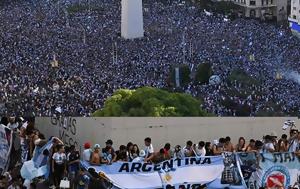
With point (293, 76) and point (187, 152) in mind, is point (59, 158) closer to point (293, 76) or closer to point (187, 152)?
point (187, 152)

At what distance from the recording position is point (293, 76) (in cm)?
5000

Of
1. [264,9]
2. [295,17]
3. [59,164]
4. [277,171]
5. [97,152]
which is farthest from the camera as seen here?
[264,9]

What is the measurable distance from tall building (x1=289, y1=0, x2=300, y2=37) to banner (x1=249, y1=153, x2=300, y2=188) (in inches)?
2091

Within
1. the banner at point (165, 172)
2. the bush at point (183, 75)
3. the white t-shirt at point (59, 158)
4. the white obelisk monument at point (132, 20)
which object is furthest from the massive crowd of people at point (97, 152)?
the white obelisk monument at point (132, 20)

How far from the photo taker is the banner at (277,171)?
980 centimetres

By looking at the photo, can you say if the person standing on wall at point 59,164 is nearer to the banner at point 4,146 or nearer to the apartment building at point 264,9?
the banner at point 4,146

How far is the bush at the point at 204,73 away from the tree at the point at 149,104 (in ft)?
66.9

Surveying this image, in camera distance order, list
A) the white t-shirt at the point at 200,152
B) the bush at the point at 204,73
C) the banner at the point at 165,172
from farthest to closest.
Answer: the bush at the point at 204,73 < the white t-shirt at the point at 200,152 < the banner at the point at 165,172

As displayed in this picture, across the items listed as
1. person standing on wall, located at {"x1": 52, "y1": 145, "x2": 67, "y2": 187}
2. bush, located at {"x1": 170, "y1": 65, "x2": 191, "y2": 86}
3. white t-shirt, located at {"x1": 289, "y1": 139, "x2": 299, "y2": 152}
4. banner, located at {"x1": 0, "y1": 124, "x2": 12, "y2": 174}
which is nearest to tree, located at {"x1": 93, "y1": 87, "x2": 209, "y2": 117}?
banner, located at {"x1": 0, "y1": 124, "x2": 12, "y2": 174}

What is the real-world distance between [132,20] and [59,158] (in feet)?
162

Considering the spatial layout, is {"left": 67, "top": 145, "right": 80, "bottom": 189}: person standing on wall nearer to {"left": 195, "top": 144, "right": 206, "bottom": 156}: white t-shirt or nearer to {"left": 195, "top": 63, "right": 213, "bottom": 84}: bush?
{"left": 195, "top": 144, "right": 206, "bottom": 156}: white t-shirt

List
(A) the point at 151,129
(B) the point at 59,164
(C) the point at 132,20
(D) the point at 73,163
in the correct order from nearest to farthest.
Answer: (D) the point at 73,163
(B) the point at 59,164
(A) the point at 151,129
(C) the point at 132,20

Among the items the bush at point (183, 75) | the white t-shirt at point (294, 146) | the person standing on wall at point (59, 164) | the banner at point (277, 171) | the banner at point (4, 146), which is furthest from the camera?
the bush at point (183, 75)

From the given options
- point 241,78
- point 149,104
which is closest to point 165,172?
point 149,104
